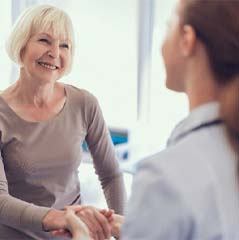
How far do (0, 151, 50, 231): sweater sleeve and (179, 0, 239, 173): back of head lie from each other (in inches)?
32.6

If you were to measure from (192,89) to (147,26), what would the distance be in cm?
186

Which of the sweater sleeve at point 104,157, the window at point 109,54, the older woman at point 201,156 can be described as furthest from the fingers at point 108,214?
the window at point 109,54

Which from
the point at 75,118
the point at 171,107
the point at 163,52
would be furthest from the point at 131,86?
the point at 163,52

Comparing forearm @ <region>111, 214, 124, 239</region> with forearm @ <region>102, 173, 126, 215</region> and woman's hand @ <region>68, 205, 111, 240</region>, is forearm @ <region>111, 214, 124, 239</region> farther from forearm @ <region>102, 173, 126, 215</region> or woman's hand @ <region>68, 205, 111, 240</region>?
forearm @ <region>102, 173, 126, 215</region>

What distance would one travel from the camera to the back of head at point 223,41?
0.67 meters

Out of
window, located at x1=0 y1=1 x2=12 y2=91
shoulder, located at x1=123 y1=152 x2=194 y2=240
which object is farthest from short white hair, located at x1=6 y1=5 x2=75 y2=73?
window, located at x1=0 y1=1 x2=12 y2=91

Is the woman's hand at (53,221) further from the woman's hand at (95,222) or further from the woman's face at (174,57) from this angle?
the woman's face at (174,57)

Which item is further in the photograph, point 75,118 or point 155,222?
point 75,118

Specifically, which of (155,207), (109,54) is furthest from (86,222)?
(109,54)

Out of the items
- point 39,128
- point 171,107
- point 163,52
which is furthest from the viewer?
point 171,107

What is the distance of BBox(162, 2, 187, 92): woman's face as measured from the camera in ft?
2.41

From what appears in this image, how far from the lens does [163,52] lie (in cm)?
77

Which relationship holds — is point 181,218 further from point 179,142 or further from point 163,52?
point 163,52

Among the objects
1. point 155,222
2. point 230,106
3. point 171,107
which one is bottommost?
point 171,107
